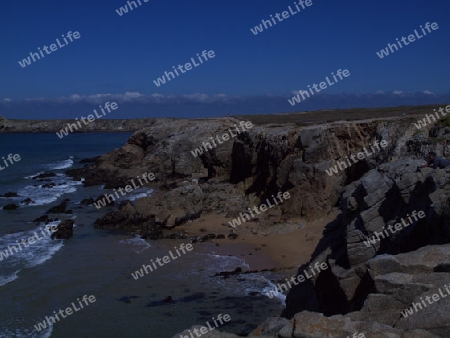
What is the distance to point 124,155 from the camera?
65312 millimetres

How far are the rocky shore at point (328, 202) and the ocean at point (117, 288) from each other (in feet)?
9.99

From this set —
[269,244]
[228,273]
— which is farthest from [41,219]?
[228,273]

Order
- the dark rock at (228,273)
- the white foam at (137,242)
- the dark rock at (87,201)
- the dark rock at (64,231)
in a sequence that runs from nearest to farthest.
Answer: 1. the dark rock at (228,273)
2. the white foam at (137,242)
3. the dark rock at (64,231)
4. the dark rock at (87,201)

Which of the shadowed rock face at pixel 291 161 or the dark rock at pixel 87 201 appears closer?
the shadowed rock face at pixel 291 161

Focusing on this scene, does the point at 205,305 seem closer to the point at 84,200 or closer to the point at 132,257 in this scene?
the point at 132,257

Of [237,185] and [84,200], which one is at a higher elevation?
[84,200]

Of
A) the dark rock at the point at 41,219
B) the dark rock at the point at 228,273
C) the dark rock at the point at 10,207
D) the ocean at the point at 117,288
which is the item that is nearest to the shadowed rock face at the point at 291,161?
the ocean at the point at 117,288

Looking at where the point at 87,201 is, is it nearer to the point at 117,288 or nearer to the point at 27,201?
the point at 27,201

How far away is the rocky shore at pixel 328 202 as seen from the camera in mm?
9938

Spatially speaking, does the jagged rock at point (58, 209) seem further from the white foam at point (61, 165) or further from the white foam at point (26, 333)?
the white foam at point (61, 165)

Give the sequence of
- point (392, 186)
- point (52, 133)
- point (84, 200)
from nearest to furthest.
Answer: point (392, 186) → point (84, 200) → point (52, 133)

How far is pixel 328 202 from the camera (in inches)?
1201

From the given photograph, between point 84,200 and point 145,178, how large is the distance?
12.1 meters

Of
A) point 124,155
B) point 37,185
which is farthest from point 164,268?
point 124,155
